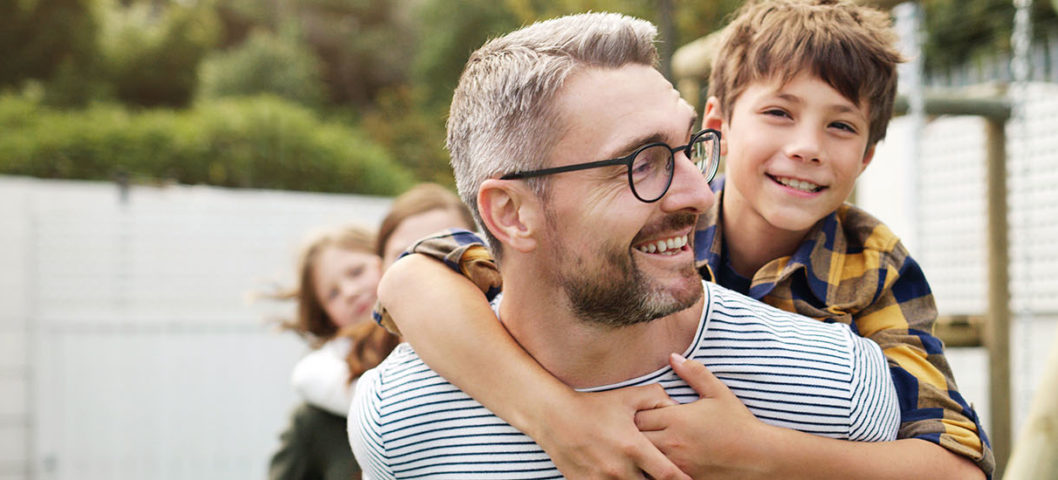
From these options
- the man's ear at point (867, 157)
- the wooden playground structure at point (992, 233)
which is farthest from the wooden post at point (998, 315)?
the man's ear at point (867, 157)

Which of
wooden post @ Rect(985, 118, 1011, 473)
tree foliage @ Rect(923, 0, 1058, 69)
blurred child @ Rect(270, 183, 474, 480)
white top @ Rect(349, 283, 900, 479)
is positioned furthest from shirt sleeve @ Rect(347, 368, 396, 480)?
tree foliage @ Rect(923, 0, 1058, 69)

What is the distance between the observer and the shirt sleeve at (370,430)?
1637 millimetres

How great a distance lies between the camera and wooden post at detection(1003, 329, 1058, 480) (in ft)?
4.83

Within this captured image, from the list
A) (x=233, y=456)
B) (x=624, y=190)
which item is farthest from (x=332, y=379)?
(x=233, y=456)

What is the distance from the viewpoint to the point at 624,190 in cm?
150

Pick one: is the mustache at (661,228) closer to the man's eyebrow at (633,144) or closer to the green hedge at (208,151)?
the man's eyebrow at (633,144)

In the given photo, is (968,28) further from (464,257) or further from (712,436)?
→ (712,436)

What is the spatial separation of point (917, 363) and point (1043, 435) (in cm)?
21

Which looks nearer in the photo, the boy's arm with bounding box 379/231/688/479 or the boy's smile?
the boy's arm with bounding box 379/231/688/479

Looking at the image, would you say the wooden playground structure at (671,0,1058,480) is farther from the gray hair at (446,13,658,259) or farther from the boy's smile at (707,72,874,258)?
the gray hair at (446,13,658,259)

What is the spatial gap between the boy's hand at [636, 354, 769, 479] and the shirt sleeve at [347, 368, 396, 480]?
0.45 metres

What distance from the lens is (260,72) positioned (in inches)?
803

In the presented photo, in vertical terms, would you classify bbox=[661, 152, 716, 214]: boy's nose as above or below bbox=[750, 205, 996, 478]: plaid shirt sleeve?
above

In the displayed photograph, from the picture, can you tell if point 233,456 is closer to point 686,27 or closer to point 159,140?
point 686,27
